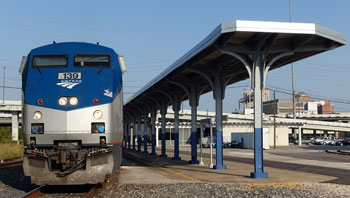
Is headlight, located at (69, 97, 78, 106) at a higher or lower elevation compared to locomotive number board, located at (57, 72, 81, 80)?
lower

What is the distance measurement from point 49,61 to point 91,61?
122 centimetres

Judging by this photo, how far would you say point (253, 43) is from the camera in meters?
16.0

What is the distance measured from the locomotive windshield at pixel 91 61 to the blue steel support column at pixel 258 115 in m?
6.25

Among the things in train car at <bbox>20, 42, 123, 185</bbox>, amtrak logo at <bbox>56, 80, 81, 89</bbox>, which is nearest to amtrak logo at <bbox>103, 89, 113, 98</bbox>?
train car at <bbox>20, 42, 123, 185</bbox>

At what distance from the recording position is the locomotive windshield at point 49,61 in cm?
1215

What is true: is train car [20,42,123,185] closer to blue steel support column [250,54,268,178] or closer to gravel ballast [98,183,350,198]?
gravel ballast [98,183,350,198]

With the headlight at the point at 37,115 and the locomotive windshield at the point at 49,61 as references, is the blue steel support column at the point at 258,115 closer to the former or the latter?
the locomotive windshield at the point at 49,61

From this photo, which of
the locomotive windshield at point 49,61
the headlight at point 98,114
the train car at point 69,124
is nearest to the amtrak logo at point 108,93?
the train car at point 69,124

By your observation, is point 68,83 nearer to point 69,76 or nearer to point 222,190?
point 69,76

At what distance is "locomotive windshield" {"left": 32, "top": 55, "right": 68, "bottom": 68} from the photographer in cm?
1215

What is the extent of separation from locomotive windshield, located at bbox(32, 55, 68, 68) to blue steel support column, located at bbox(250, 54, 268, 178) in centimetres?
731

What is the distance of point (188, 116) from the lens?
84.4m

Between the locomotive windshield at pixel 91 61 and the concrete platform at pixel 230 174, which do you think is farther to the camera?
the concrete platform at pixel 230 174

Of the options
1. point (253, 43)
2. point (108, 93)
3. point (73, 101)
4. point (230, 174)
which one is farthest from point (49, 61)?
point (230, 174)
